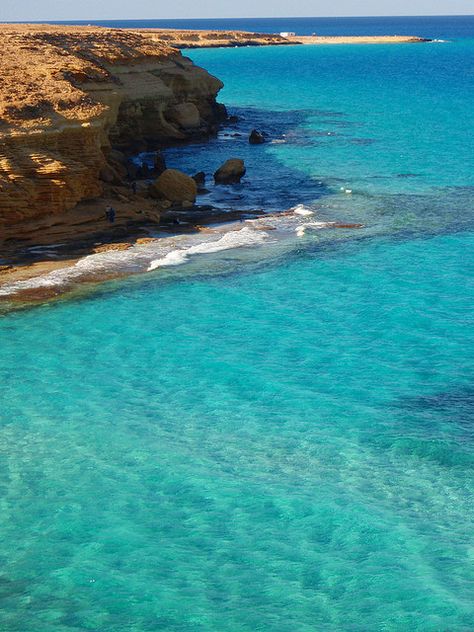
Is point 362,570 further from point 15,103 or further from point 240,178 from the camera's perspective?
point 240,178

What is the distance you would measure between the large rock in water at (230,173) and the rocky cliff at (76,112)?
5.50 meters

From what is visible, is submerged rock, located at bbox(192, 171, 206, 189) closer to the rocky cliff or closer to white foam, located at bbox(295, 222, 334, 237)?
the rocky cliff

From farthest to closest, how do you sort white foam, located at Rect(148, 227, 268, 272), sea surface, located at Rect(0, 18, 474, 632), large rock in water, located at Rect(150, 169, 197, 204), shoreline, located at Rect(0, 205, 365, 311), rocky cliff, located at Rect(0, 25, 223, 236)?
large rock in water, located at Rect(150, 169, 197, 204)
rocky cliff, located at Rect(0, 25, 223, 236)
white foam, located at Rect(148, 227, 268, 272)
shoreline, located at Rect(0, 205, 365, 311)
sea surface, located at Rect(0, 18, 474, 632)

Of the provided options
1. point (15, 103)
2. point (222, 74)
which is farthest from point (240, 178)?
point (222, 74)

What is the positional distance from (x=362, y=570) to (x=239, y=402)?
7.51 meters

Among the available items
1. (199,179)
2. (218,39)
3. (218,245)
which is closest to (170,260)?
(218,245)

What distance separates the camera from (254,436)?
22.0 metres

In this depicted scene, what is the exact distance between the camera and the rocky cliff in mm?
35000

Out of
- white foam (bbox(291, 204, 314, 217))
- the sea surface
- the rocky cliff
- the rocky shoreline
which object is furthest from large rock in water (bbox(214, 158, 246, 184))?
white foam (bbox(291, 204, 314, 217))

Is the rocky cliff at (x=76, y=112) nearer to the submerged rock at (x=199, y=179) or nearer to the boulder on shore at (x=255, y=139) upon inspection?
the boulder on shore at (x=255, y=139)

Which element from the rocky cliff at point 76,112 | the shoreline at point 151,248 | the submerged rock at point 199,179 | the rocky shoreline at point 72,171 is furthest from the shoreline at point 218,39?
the shoreline at point 151,248

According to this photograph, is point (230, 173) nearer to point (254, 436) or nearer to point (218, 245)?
point (218, 245)

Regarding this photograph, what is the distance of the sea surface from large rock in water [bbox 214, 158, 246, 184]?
19.3 feet

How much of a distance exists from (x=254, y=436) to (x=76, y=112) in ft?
67.3
